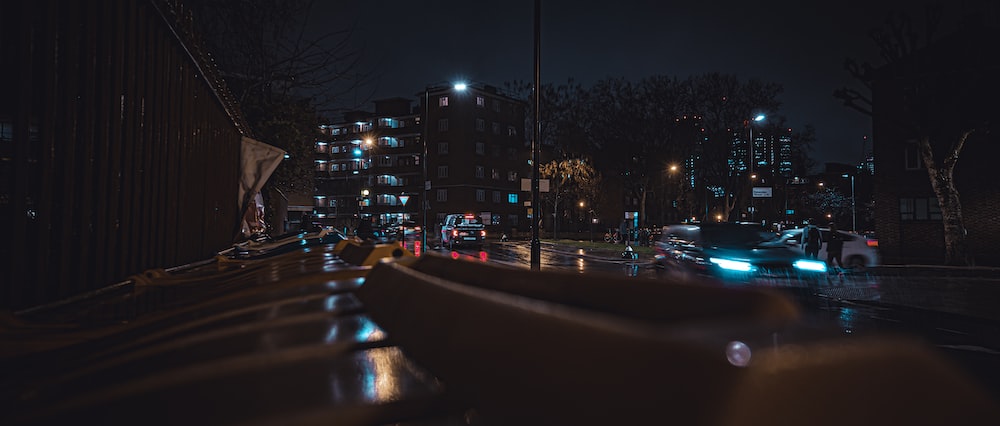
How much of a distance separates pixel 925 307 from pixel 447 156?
58475mm

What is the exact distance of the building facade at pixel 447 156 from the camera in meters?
66.1

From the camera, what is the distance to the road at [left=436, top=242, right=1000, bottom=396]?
22.6 feet

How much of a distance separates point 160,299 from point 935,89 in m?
26.2

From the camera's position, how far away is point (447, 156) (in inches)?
2621

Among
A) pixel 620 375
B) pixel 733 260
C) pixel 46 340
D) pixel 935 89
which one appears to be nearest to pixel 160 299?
pixel 46 340

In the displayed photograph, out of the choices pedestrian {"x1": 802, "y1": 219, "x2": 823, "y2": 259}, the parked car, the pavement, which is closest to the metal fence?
the pavement

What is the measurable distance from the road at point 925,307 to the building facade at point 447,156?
1824 inches

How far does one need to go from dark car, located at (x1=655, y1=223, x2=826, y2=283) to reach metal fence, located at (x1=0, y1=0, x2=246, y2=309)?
9.89 meters

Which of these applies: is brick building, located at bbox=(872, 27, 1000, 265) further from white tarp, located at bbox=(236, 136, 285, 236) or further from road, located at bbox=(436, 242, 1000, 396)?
white tarp, located at bbox=(236, 136, 285, 236)

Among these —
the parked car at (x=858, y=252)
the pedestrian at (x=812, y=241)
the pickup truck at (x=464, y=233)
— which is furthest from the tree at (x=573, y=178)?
the pedestrian at (x=812, y=241)

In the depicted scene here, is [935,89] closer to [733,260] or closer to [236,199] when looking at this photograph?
[733,260]

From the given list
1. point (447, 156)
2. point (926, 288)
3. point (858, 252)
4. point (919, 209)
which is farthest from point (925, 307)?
point (447, 156)

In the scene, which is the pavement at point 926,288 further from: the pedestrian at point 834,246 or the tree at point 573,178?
the tree at point 573,178

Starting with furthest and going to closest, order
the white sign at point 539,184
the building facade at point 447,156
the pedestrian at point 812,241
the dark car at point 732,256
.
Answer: the building facade at point 447,156
the pedestrian at point 812,241
the white sign at point 539,184
the dark car at point 732,256
